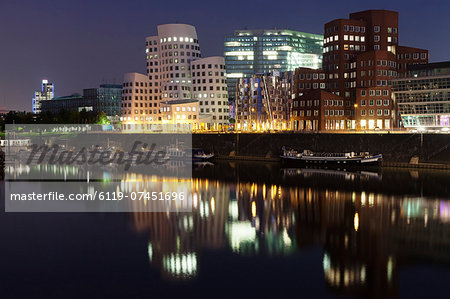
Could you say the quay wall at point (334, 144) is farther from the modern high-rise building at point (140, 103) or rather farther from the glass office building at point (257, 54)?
the glass office building at point (257, 54)

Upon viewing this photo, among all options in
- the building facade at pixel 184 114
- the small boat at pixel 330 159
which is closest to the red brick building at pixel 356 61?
the small boat at pixel 330 159

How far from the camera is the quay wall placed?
75.0 metres

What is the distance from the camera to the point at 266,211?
150 ft

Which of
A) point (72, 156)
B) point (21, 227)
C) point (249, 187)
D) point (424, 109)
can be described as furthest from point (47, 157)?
point (424, 109)

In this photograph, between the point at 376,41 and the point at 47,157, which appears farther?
the point at 376,41

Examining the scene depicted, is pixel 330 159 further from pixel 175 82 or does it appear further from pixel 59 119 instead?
pixel 59 119

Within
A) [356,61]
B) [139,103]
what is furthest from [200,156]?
[139,103]

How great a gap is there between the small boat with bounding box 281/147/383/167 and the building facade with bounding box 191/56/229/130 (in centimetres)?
5614

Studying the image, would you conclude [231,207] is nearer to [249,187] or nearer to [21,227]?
Answer: [249,187]

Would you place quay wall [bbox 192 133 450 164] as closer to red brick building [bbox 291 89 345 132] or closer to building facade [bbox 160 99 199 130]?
red brick building [bbox 291 89 345 132]

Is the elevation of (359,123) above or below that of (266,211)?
above

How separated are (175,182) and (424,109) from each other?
51911mm

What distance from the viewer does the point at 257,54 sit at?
186 metres

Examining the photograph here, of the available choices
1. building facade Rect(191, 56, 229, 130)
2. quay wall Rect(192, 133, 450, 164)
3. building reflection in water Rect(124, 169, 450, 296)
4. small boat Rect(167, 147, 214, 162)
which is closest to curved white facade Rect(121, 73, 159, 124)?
building facade Rect(191, 56, 229, 130)
